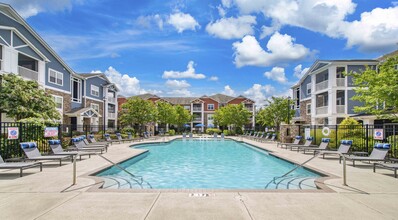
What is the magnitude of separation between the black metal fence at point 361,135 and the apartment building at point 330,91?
890 cm

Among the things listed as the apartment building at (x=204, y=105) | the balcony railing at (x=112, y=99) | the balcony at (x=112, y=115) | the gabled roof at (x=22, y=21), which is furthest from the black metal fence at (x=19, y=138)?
the apartment building at (x=204, y=105)

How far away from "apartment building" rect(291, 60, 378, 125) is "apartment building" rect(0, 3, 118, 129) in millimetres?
27656

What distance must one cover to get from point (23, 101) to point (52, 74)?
1203 centimetres

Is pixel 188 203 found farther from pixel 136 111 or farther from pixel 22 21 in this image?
pixel 136 111

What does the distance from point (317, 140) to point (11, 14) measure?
1048 inches

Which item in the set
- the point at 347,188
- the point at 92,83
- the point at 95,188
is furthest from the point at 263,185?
the point at 92,83

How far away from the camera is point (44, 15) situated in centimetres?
2052

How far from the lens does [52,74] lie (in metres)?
28.4

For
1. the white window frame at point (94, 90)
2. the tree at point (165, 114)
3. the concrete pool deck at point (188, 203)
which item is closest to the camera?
the concrete pool deck at point (188, 203)

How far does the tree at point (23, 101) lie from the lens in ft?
56.1

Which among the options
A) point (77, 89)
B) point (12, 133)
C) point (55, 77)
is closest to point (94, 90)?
point (77, 89)

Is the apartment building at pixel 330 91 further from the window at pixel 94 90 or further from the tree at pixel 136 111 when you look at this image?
the window at pixel 94 90

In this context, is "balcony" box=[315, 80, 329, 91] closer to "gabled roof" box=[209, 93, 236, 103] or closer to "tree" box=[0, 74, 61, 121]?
"tree" box=[0, 74, 61, 121]

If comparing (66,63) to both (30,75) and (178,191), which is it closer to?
(30,75)
